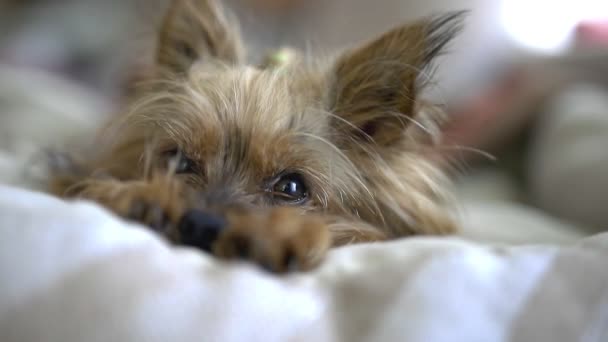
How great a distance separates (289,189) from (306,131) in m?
0.14

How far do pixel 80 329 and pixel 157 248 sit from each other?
14 centimetres

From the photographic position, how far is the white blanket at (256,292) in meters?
0.63

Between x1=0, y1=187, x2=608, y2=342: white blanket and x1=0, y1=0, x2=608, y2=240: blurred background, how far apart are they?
57 centimetres

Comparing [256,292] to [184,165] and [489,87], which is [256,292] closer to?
[184,165]

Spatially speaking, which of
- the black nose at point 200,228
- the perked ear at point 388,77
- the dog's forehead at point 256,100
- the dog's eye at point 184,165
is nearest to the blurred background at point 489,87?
the perked ear at point 388,77

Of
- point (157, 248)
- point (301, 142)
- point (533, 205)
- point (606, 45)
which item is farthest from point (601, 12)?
point (157, 248)

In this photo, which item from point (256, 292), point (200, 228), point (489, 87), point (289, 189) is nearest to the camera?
point (256, 292)

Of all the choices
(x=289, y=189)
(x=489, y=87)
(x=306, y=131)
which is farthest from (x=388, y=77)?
(x=489, y=87)

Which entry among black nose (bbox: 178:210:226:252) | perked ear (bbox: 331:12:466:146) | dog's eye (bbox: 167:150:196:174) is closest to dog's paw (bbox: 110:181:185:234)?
black nose (bbox: 178:210:226:252)

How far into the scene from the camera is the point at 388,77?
46.3 inches

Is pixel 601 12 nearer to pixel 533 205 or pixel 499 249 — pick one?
pixel 533 205

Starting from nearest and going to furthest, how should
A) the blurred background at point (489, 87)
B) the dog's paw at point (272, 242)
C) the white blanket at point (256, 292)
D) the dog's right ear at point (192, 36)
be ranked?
the white blanket at point (256, 292), the dog's paw at point (272, 242), the dog's right ear at point (192, 36), the blurred background at point (489, 87)

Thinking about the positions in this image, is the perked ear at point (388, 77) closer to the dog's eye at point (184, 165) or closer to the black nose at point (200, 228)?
the dog's eye at point (184, 165)

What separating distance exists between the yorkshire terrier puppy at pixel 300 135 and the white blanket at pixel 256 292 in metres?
0.28
